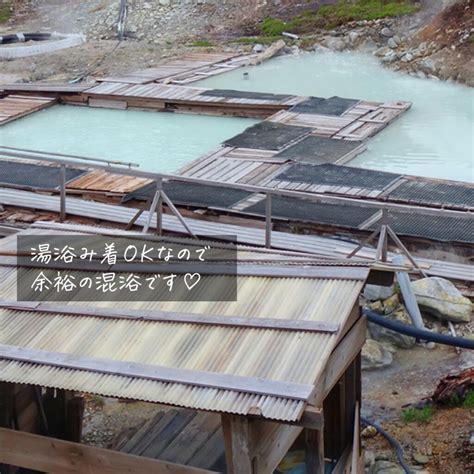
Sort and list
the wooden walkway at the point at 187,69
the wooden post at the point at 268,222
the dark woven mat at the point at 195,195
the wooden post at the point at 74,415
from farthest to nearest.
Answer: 1. the wooden walkway at the point at 187,69
2. the dark woven mat at the point at 195,195
3. the wooden post at the point at 268,222
4. the wooden post at the point at 74,415

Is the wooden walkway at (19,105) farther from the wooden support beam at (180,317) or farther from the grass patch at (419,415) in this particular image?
the wooden support beam at (180,317)

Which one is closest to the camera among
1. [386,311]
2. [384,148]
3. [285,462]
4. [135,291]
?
[135,291]

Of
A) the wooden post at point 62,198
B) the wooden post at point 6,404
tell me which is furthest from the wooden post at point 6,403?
the wooden post at point 62,198

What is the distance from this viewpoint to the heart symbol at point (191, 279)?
633cm

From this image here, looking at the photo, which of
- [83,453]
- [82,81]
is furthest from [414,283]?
[82,81]

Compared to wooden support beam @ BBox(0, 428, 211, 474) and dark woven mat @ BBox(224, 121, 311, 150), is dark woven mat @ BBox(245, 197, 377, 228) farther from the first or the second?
wooden support beam @ BBox(0, 428, 211, 474)

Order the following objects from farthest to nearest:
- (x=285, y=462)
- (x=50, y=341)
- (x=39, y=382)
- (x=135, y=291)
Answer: (x=285, y=462) → (x=135, y=291) → (x=50, y=341) → (x=39, y=382)

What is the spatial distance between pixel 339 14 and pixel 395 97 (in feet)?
23.5

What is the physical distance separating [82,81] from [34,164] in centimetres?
664

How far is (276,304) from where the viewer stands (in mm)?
6012

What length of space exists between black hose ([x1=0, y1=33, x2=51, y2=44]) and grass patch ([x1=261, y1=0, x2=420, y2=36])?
5964 mm

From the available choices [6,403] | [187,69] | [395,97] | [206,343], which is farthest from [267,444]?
[187,69]

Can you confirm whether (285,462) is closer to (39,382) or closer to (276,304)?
(276,304)

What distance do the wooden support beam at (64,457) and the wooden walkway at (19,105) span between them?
12.6 m
